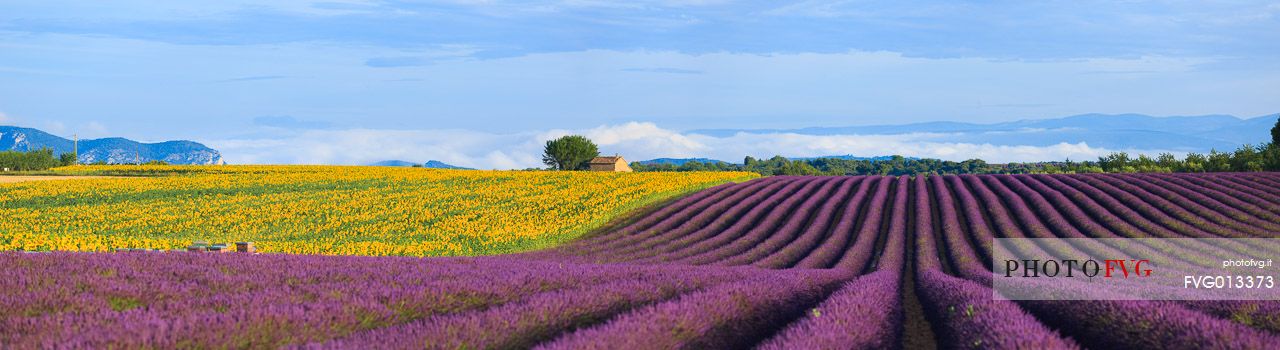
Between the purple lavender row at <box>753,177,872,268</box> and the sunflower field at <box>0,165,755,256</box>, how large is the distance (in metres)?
7.74

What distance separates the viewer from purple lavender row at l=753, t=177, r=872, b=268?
867 inches

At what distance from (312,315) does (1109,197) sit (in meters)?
35.5

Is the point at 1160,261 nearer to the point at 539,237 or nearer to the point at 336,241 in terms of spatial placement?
the point at 539,237

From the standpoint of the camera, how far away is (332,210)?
121 feet

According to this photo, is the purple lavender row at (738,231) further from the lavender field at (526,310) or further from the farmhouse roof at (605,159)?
the farmhouse roof at (605,159)

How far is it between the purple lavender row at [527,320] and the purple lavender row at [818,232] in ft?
34.9

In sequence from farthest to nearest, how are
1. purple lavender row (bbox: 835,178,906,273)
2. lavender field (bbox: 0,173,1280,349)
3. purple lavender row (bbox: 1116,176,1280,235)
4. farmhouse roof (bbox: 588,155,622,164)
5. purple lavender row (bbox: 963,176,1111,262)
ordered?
farmhouse roof (bbox: 588,155,622,164) < purple lavender row (bbox: 1116,176,1280,235) < purple lavender row (bbox: 963,176,1111,262) < purple lavender row (bbox: 835,178,906,273) < lavender field (bbox: 0,173,1280,349)

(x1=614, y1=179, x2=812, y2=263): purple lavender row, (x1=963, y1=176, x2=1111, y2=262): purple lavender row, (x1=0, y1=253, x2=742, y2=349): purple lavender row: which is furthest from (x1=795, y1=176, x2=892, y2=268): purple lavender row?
(x1=0, y1=253, x2=742, y2=349): purple lavender row

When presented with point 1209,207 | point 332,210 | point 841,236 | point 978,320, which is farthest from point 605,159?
point 978,320

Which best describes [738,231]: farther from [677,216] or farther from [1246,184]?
[1246,184]

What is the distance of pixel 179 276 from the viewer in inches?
392

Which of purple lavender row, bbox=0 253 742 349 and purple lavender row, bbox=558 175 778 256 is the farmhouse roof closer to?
purple lavender row, bbox=558 175 778 256

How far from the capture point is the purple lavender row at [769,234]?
73.4 feet

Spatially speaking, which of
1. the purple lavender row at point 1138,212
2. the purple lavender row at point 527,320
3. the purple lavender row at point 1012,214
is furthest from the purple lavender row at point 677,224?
the purple lavender row at point 527,320
